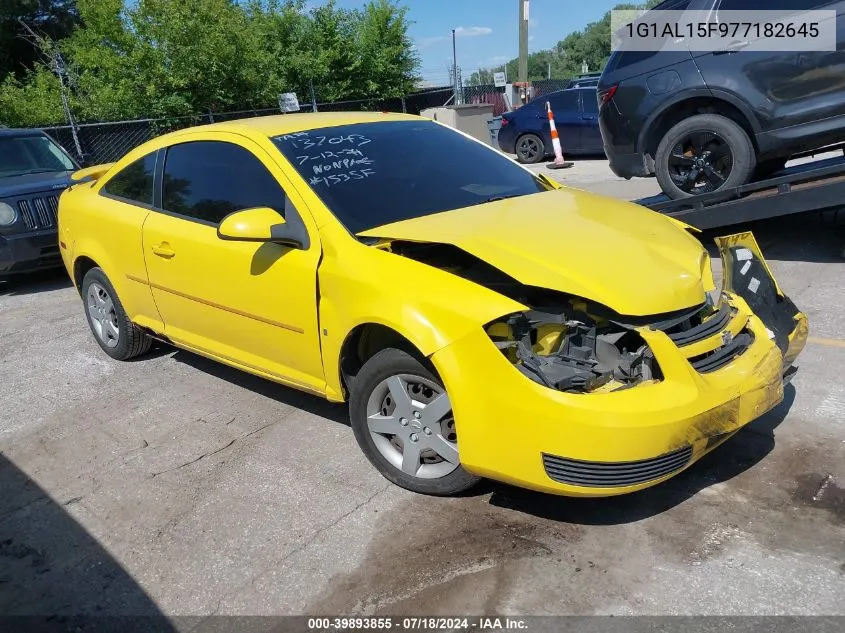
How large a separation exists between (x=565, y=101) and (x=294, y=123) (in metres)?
11.6

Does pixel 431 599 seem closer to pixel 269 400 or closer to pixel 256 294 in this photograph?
pixel 256 294

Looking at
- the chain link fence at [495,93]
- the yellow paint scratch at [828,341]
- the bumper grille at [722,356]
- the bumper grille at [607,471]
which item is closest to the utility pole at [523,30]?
→ the chain link fence at [495,93]

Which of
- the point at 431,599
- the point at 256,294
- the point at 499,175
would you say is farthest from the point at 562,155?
the point at 431,599

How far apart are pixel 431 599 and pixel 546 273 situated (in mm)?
1321

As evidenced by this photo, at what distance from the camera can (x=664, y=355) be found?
273 cm

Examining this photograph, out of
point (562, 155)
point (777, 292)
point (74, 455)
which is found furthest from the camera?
point (562, 155)

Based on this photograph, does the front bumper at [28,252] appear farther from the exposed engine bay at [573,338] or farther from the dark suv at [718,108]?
the exposed engine bay at [573,338]

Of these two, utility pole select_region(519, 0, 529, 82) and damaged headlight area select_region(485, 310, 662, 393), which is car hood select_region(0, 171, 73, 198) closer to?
damaged headlight area select_region(485, 310, 662, 393)

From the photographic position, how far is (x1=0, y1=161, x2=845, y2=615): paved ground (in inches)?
102

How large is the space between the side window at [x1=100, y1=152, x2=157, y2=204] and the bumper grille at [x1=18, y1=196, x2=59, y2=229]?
123 inches

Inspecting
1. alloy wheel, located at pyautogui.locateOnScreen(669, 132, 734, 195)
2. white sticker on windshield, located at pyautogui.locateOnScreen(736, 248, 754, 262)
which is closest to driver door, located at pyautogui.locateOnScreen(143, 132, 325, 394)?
white sticker on windshield, located at pyautogui.locateOnScreen(736, 248, 754, 262)

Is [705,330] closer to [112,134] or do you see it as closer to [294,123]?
[294,123]

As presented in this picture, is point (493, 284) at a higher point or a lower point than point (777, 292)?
higher

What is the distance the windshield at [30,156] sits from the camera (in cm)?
837
